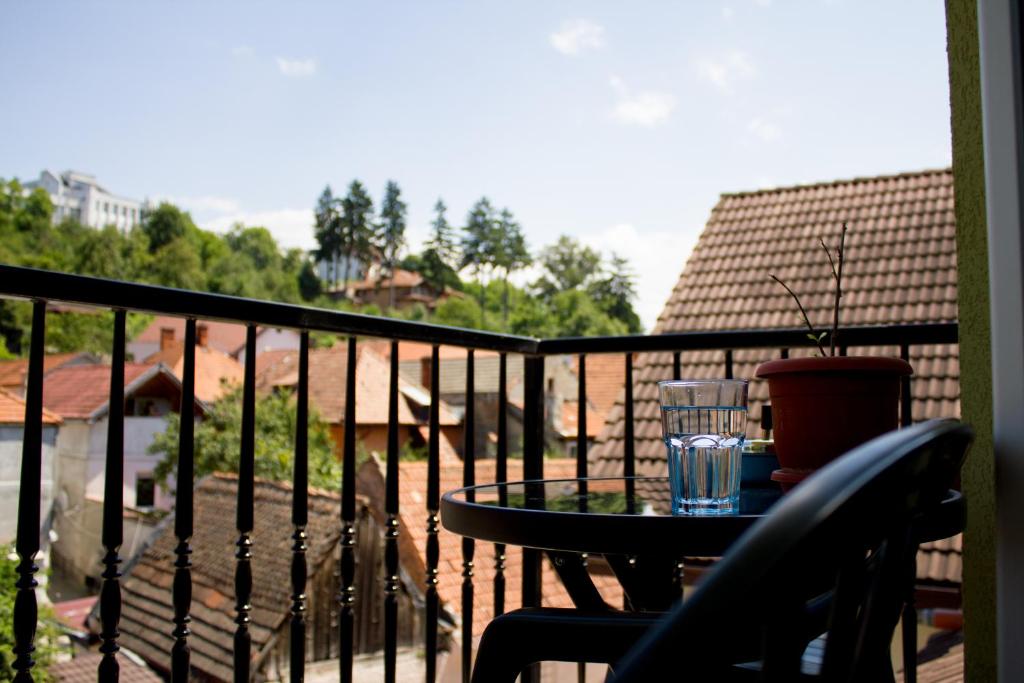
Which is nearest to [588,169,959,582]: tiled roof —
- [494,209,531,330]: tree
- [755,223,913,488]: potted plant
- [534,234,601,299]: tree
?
[755,223,913,488]: potted plant

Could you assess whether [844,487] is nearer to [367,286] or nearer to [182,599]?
[182,599]

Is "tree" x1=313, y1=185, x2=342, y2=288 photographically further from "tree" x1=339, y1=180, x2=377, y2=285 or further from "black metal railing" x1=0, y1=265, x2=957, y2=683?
"black metal railing" x1=0, y1=265, x2=957, y2=683

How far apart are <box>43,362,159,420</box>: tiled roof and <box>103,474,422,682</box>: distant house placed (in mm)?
10597

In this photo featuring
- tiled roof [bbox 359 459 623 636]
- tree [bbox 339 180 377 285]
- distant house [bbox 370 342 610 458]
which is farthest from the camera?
tree [bbox 339 180 377 285]

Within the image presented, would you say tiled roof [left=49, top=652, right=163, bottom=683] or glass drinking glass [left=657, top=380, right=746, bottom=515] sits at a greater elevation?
glass drinking glass [left=657, top=380, right=746, bottom=515]

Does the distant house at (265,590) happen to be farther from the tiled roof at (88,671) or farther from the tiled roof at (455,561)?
the tiled roof at (455,561)

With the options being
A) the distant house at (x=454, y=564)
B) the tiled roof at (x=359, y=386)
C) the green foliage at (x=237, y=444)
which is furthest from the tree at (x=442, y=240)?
the distant house at (x=454, y=564)

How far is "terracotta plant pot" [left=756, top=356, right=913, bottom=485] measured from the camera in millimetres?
1048

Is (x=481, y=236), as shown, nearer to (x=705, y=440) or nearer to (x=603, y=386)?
(x=603, y=386)

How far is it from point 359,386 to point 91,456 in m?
9.35

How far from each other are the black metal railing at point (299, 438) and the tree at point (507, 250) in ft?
185

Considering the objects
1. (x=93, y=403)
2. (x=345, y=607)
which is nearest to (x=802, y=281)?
(x=345, y=607)

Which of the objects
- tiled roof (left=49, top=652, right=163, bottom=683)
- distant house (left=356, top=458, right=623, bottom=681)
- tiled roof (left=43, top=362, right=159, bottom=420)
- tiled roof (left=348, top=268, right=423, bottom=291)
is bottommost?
tiled roof (left=49, top=652, right=163, bottom=683)

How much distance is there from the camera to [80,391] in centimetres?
2780
